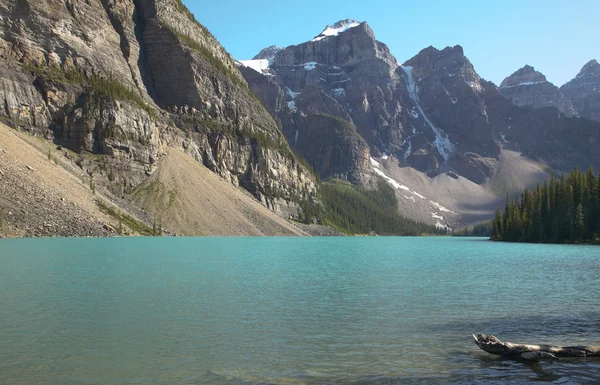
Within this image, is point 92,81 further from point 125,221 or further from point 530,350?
point 530,350

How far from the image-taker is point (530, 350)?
58.9ft

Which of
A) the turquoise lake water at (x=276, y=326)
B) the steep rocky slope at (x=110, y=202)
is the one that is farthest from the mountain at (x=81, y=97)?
the turquoise lake water at (x=276, y=326)

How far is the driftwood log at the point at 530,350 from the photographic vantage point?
58.3ft

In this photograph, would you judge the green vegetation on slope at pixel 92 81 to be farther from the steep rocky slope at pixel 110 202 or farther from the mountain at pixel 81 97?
the steep rocky slope at pixel 110 202

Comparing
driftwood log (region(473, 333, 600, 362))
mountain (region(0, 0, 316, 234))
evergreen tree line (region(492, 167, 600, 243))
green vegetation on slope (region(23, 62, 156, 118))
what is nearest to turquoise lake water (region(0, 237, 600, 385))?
driftwood log (region(473, 333, 600, 362))

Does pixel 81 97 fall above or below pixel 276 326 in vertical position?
above

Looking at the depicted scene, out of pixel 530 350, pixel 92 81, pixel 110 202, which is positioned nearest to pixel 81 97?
pixel 92 81

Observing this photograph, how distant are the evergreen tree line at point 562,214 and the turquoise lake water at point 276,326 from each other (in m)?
82.3

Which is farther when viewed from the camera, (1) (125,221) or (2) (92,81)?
(2) (92,81)

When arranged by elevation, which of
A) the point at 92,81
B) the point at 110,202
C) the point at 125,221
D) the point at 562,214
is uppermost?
the point at 92,81

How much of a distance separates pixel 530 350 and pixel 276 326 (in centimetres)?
1064

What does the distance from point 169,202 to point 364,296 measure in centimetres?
11801

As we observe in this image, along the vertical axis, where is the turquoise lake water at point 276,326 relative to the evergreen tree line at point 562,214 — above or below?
below

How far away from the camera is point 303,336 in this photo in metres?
21.0
